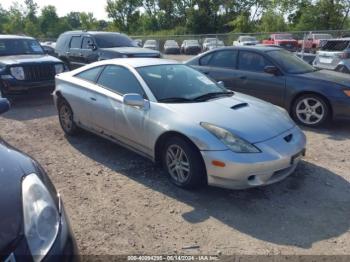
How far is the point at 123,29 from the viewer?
6950 centimetres

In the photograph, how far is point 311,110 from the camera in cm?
681

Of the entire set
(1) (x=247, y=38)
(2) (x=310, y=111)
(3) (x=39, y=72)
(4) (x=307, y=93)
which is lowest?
(1) (x=247, y=38)

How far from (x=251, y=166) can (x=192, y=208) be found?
0.77 m

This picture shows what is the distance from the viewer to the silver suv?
1076cm

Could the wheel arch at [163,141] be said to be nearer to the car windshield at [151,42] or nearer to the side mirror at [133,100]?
the side mirror at [133,100]

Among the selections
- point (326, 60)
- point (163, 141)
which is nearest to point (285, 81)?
point (163, 141)

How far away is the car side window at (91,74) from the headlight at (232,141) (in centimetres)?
232

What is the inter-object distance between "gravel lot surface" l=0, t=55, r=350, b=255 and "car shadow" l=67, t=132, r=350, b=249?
10 millimetres

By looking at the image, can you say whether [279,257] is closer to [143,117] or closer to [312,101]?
[143,117]

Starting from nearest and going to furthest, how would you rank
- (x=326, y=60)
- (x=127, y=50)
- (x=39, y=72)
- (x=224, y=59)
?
(x=224, y=59) < (x=39, y=72) < (x=326, y=60) < (x=127, y=50)

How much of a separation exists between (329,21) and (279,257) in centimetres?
4652

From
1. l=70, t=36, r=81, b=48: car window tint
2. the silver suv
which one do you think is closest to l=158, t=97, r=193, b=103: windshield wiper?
the silver suv

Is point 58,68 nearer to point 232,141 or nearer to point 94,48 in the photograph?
point 94,48

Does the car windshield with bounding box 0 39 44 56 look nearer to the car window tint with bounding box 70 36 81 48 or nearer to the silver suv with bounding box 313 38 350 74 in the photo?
the car window tint with bounding box 70 36 81 48
